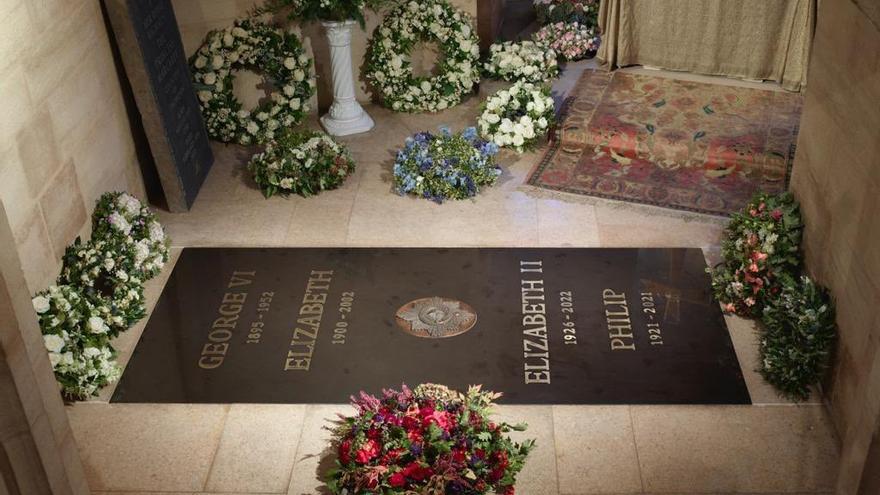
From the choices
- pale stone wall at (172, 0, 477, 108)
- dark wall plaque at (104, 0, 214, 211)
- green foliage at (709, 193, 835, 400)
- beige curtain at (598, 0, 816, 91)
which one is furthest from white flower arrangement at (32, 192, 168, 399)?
beige curtain at (598, 0, 816, 91)

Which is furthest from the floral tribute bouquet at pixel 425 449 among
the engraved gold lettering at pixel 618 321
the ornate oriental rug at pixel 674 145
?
the ornate oriental rug at pixel 674 145

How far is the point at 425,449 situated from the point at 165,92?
11.7 ft

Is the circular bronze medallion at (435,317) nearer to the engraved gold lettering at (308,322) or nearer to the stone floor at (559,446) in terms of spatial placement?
the engraved gold lettering at (308,322)

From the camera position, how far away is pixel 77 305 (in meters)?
5.15

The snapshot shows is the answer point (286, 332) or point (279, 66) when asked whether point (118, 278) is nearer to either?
point (286, 332)

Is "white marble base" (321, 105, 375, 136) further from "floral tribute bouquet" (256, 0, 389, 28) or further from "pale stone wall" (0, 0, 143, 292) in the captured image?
"pale stone wall" (0, 0, 143, 292)

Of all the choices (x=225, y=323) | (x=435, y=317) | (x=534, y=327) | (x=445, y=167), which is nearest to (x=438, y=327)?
(x=435, y=317)

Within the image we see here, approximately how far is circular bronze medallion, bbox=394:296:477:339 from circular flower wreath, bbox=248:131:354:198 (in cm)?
158

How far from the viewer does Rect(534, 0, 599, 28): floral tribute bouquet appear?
29.3 feet

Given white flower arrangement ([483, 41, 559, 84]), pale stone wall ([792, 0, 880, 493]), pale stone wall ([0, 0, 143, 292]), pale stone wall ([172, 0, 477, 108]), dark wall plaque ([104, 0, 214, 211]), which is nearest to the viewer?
pale stone wall ([792, 0, 880, 493])

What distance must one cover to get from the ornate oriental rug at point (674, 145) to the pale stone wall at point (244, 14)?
5.34ft

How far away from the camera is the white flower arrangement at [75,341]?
4906mm

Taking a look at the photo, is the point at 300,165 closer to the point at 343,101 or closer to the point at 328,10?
the point at 343,101

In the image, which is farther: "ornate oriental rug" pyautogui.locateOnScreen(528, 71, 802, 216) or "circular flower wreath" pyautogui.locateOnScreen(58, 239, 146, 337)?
"ornate oriental rug" pyautogui.locateOnScreen(528, 71, 802, 216)
